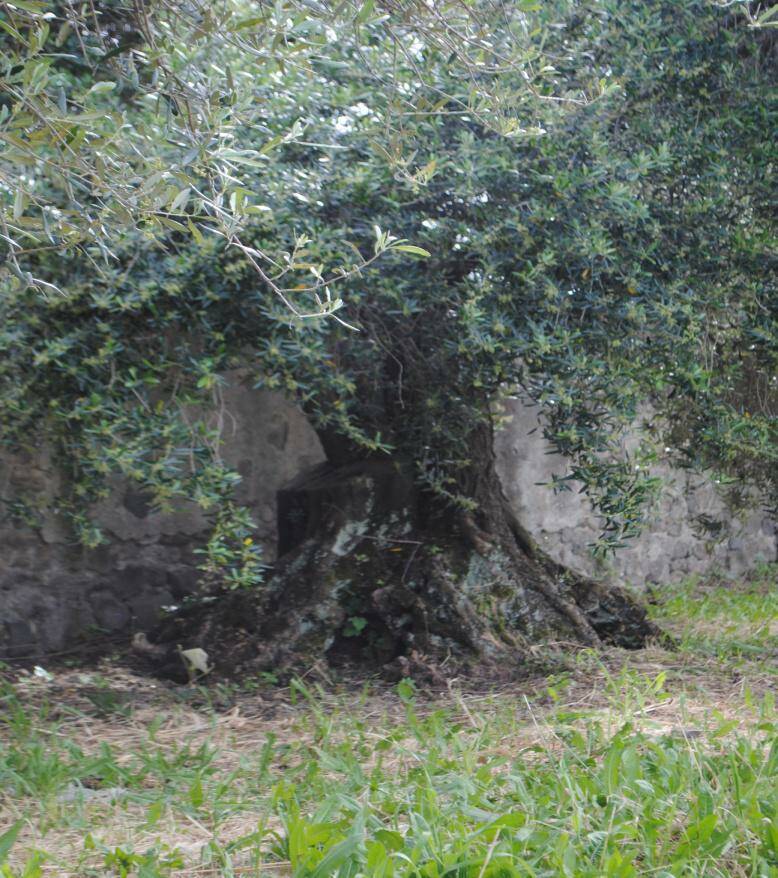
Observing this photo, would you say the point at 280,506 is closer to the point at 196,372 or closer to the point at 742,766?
the point at 196,372

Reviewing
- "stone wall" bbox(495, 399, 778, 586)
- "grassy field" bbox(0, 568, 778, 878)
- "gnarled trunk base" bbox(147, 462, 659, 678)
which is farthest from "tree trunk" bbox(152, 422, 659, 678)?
"stone wall" bbox(495, 399, 778, 586)

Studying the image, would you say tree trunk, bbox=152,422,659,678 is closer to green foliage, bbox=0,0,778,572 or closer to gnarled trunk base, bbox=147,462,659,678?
gnarled trunk base, bbox=147,462,659,678

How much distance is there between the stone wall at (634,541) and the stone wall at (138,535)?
1cm

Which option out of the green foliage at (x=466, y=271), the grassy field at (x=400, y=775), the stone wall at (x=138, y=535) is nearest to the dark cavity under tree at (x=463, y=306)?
the green foliage at (x=466, y=271)

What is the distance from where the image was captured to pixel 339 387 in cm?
432

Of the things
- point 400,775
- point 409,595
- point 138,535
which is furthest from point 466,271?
point 138,535

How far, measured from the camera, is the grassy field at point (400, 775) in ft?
7.97

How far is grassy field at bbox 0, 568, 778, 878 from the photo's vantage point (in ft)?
7.97

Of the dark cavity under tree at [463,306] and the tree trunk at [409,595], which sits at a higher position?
the dark cavity under tree at [463,306]

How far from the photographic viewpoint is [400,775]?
3062 millimetres

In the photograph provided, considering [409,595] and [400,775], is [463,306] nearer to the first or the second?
[409,595]

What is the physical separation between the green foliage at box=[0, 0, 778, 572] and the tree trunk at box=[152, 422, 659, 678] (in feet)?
2.05

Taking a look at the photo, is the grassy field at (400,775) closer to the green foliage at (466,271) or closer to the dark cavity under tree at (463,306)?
the dark cavity under tree at (463,306)

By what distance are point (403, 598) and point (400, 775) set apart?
5.72 ft
